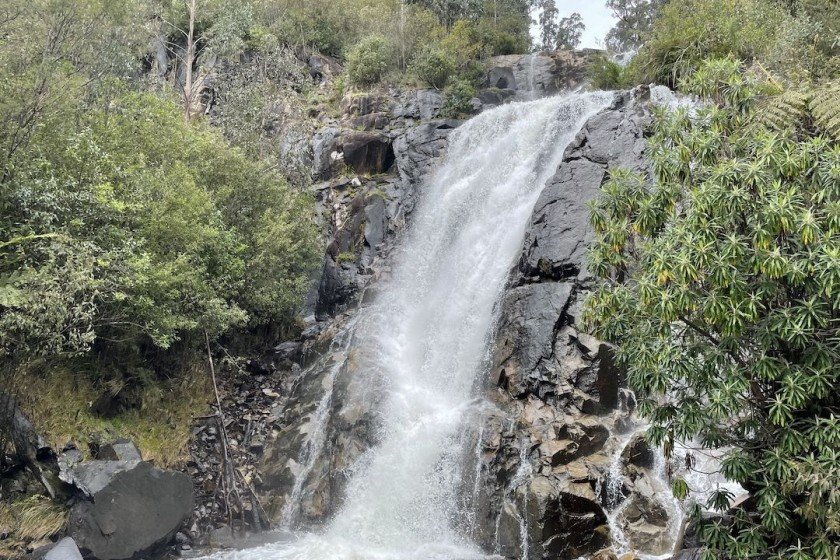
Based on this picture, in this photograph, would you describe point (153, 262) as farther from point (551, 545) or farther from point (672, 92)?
point (672, 92)

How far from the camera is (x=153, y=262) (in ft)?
52.2

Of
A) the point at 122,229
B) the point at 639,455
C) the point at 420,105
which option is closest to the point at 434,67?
the point at 420,105

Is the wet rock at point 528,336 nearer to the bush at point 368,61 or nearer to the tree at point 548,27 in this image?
the bush at point 368,61

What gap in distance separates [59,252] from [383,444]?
8.57 m

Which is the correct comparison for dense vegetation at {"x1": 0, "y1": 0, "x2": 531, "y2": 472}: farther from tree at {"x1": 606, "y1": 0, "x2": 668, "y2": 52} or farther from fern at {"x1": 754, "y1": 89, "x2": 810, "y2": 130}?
tree at {"x1": 606, "y1": 0, "x2": 668, "y2": 52}

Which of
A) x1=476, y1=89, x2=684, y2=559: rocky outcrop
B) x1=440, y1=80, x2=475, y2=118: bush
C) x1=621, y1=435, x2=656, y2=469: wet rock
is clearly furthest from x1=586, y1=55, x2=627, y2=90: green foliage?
x1=621, y1=435, x2=656, y2=469: wet rock

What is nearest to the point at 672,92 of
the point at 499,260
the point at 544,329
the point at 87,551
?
the point at 499,260

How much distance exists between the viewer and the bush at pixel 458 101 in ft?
95.4

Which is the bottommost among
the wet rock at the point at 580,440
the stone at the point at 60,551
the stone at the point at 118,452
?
the wet rock at the point at 580,440

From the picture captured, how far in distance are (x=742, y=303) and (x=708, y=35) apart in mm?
16096

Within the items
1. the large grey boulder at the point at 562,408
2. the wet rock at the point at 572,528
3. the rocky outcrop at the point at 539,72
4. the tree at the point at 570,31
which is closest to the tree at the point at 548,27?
the tree at the point at 570,31

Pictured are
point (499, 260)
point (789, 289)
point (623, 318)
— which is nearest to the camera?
point (789, 289)

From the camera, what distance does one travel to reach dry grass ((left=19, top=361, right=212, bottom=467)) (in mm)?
14312

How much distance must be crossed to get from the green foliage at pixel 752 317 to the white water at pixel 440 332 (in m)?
6.04
